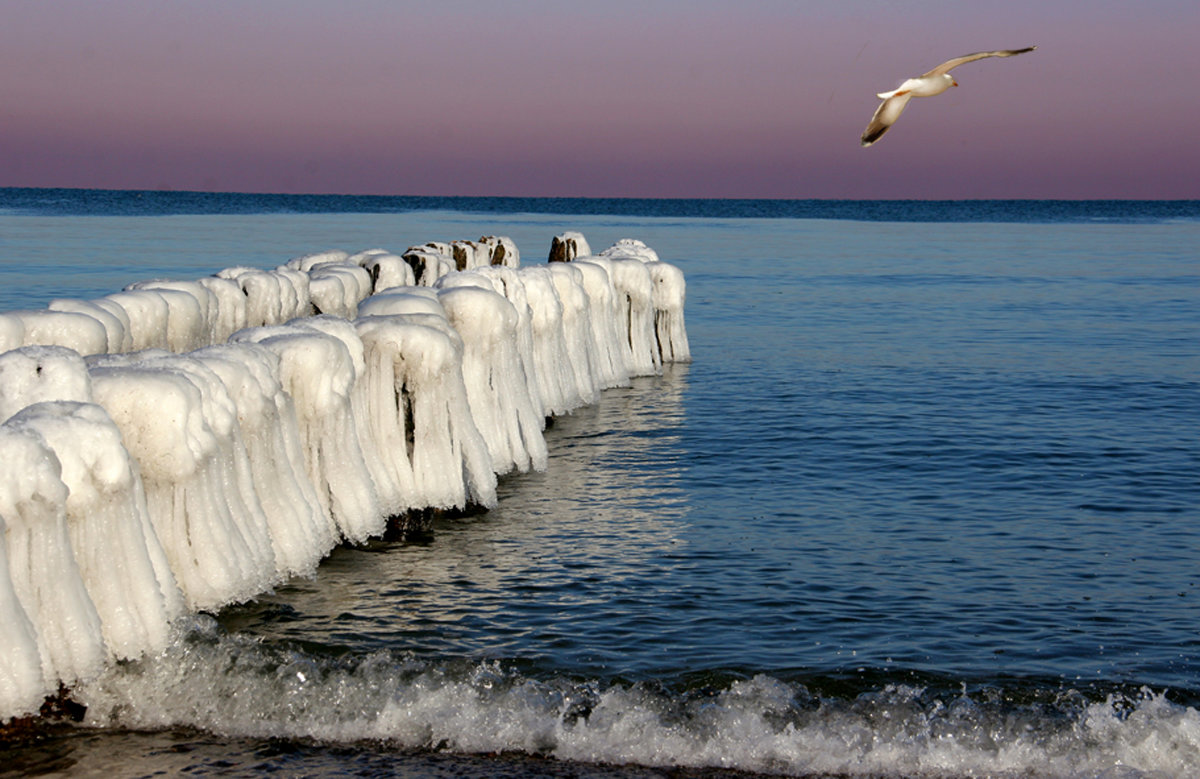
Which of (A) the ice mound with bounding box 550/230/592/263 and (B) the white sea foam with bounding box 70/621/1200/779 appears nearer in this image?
(B) the white sea foam with bounding box 70/621/1200/779

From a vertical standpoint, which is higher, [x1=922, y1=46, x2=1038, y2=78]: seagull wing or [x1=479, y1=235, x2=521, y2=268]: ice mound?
[x1=922, y1=46, x2=1038, y2=78]: seagull wing

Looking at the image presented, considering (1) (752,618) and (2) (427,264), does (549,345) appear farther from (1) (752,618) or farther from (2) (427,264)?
(1) (752,618)

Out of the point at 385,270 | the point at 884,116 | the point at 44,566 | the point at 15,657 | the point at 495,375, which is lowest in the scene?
the point at 15,657

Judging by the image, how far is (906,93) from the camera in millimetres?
7953

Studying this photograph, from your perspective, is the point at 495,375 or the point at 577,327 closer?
the point at 495,375

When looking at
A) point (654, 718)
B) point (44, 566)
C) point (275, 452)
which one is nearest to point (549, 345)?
point (275, 452)

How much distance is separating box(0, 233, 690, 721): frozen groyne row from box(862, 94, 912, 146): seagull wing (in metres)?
3.81

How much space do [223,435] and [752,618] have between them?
3489mm

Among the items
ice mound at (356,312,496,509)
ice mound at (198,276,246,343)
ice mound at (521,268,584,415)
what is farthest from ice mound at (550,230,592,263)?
ice mound at (356,312,496,509)

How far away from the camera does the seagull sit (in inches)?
298

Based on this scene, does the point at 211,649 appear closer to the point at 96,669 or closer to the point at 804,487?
the point at 96,669

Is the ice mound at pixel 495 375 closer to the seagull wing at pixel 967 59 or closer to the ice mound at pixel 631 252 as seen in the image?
the seagull wing at pixel 967 59

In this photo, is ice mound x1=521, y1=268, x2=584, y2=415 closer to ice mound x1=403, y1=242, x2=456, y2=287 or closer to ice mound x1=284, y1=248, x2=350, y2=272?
ice mound x1=403, y1=242, x2=456, y2=287

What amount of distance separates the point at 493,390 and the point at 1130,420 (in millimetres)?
8671
